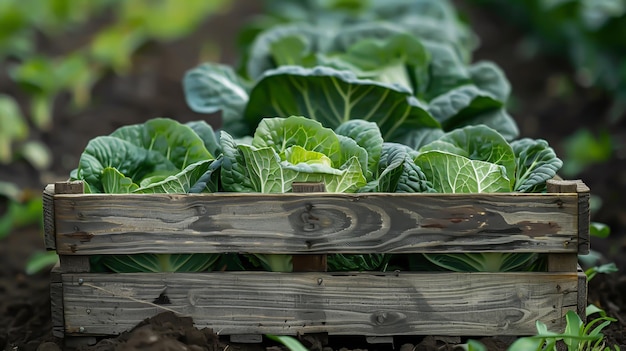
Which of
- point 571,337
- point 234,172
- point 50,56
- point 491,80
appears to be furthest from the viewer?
point 50,56

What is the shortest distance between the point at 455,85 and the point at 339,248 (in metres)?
1.68

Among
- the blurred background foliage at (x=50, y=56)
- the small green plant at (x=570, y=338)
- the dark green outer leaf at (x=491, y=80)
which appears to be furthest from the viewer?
the blurred background foliage at (x=50, y=56)

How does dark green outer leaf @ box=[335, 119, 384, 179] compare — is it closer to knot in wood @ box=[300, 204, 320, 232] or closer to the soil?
knot in wood @ box=[300, 204, 320, 232]

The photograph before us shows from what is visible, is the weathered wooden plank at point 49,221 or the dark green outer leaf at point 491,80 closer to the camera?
the weathered wooden plank at point 49,221

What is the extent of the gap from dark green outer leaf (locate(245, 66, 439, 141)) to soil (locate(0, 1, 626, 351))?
3.57 ft

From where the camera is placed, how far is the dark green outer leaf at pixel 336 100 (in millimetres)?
3684

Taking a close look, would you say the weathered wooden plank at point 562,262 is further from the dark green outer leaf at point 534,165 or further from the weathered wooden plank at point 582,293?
the dark green outer leaf at point 534,165

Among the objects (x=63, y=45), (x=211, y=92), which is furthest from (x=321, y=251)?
(x=63, y=45)

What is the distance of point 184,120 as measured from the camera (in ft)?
22.0

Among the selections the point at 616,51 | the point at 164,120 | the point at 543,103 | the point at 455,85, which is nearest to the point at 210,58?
the point at 543,103

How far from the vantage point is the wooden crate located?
294 cm

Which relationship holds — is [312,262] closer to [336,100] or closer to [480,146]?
[480,146]

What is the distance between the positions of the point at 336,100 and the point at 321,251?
102 cm

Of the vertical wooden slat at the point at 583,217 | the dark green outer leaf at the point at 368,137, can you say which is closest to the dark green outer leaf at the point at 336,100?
the dark green outer leaf at the point at 368,137
